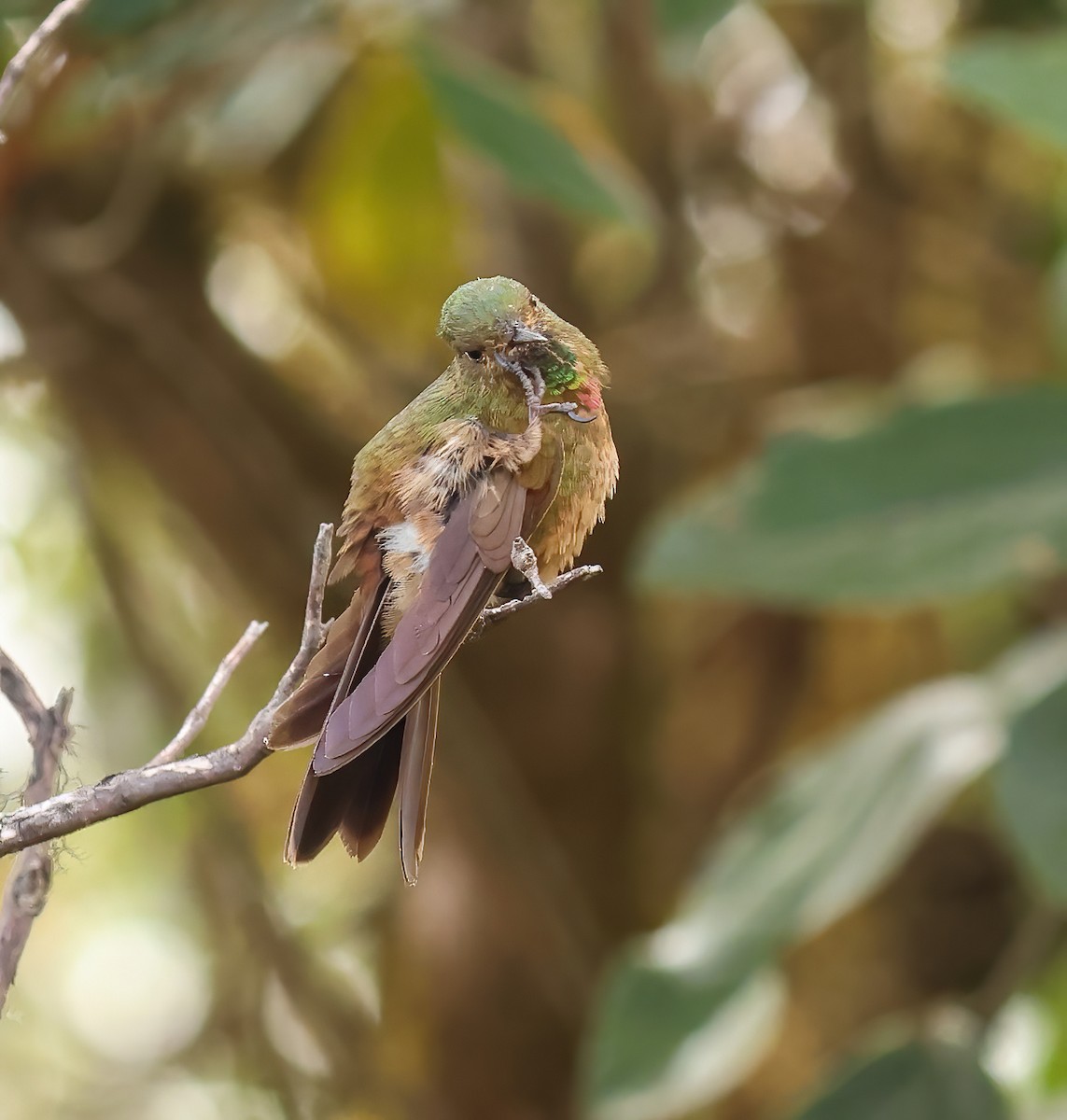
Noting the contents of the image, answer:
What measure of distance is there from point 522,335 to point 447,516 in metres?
0.07

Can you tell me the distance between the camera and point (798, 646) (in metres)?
2.99

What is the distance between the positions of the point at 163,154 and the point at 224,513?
54 centimetres

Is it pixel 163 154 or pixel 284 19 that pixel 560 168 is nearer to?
pixel 284 19

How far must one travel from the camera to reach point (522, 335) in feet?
1.82

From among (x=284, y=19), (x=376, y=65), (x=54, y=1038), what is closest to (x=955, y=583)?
(x=284, y=19)

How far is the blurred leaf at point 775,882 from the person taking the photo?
190cm

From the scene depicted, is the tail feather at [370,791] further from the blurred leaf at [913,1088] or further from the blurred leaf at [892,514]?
the blurred leaf at [913,1088]

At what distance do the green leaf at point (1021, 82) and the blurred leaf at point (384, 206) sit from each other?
78cm

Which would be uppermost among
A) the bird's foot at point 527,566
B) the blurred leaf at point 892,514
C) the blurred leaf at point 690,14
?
the blurred leaf at point 690,14

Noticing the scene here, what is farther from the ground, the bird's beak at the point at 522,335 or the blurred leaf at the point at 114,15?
the blurred leaf at the point at 114,15

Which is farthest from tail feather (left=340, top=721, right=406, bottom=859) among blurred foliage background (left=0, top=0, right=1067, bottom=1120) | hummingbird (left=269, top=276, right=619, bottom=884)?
blurred foliage background (left=0, top=0, right=1067, bottom=1120)

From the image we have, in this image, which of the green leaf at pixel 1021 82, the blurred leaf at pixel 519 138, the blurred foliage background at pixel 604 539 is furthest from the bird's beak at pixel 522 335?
the green leaf at pixel 1021 82

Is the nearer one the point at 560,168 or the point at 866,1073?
the point at 560,168

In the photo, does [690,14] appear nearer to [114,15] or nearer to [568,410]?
[114,15]
